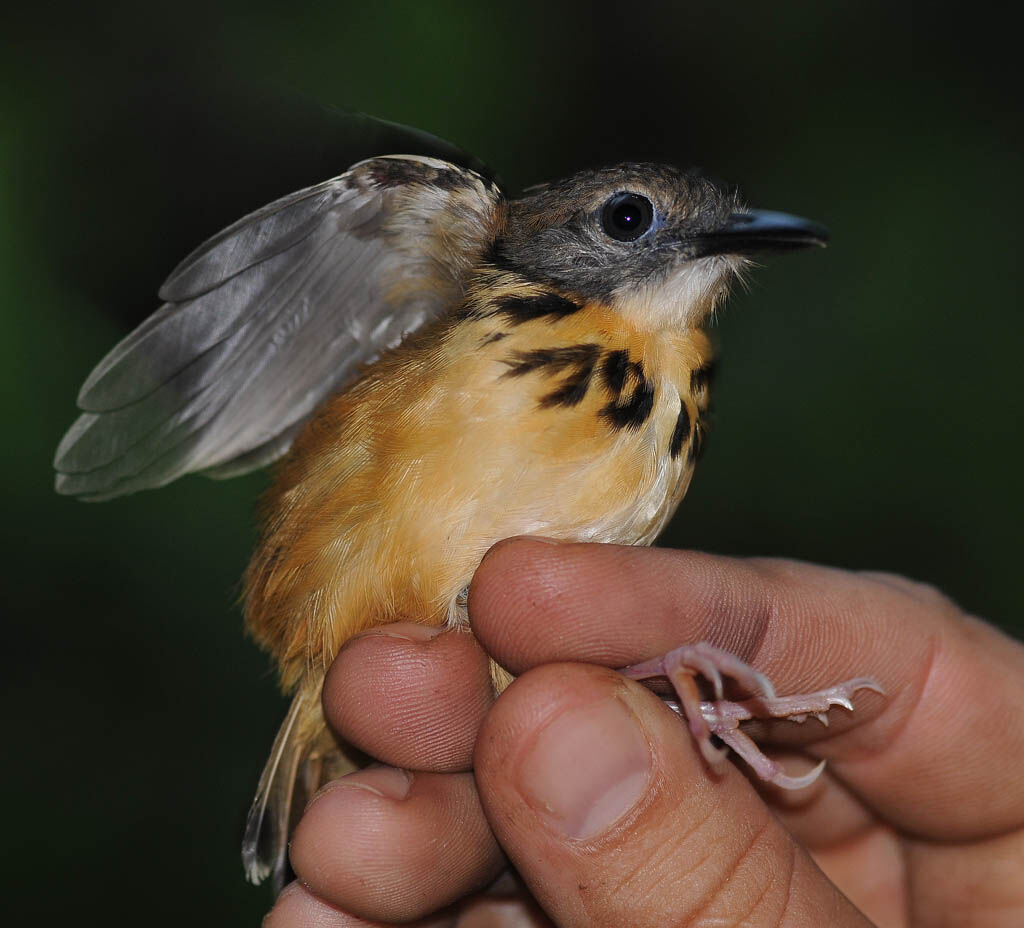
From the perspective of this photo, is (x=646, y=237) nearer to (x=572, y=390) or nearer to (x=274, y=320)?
(x=572, y=390)

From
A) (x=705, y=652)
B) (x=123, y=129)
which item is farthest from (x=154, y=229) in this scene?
(x=705, y=652)

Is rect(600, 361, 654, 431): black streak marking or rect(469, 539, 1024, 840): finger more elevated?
rect(600, 361, 654, 431): black streak marking

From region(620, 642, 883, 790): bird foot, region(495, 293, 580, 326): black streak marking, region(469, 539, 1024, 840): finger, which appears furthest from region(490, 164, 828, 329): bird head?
region(620, 642, 883, 790): bird foot

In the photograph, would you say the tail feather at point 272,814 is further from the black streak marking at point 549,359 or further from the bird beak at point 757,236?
the bird beak at point 757,236

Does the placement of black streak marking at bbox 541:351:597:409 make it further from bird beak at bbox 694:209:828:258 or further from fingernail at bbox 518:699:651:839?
fingernail at bbox 518:699:651:839

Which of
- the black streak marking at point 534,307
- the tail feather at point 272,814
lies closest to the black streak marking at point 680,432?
the black streak marking at point 534,307

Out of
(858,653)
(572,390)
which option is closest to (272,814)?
(572,390)

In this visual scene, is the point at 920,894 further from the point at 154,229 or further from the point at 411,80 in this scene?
the point at 411,80
